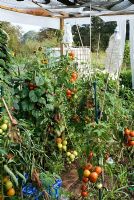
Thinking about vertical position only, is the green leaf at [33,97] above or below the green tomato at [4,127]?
below

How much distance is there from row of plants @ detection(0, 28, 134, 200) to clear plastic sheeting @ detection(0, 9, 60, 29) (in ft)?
8.26

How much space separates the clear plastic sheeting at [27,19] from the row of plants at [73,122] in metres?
2.52

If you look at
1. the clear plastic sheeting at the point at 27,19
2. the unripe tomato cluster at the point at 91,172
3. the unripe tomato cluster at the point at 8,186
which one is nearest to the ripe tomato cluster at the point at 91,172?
the unripe tomato cluster at the point at 91,172

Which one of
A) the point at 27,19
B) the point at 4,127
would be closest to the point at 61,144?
the point at 4,127

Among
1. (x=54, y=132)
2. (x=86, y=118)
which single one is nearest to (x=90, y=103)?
(x=86, y=118)

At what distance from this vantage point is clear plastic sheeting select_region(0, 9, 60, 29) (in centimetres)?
592

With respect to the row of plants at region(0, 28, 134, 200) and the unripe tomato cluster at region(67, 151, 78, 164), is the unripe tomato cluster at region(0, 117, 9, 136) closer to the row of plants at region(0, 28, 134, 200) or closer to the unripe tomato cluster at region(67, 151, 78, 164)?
the row of plants at region(0, 28, 134, 200)

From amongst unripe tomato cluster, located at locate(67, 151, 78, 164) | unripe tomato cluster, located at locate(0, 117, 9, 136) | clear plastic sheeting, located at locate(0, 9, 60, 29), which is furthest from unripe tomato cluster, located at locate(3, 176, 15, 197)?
clear plastic sheeting, located at locate(0, 9, 60, 29)

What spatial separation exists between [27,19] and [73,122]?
139 inches

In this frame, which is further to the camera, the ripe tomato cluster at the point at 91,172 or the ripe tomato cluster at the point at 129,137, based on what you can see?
the ripe tomato cluster at the point at 129,137

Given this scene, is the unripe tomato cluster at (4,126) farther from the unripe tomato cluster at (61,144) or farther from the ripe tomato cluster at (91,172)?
the unripe tomato cluster at (61,144)

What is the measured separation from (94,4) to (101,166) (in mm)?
2882

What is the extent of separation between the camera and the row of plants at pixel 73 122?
2525 millimetres

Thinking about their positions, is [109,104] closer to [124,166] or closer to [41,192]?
[124,166]
